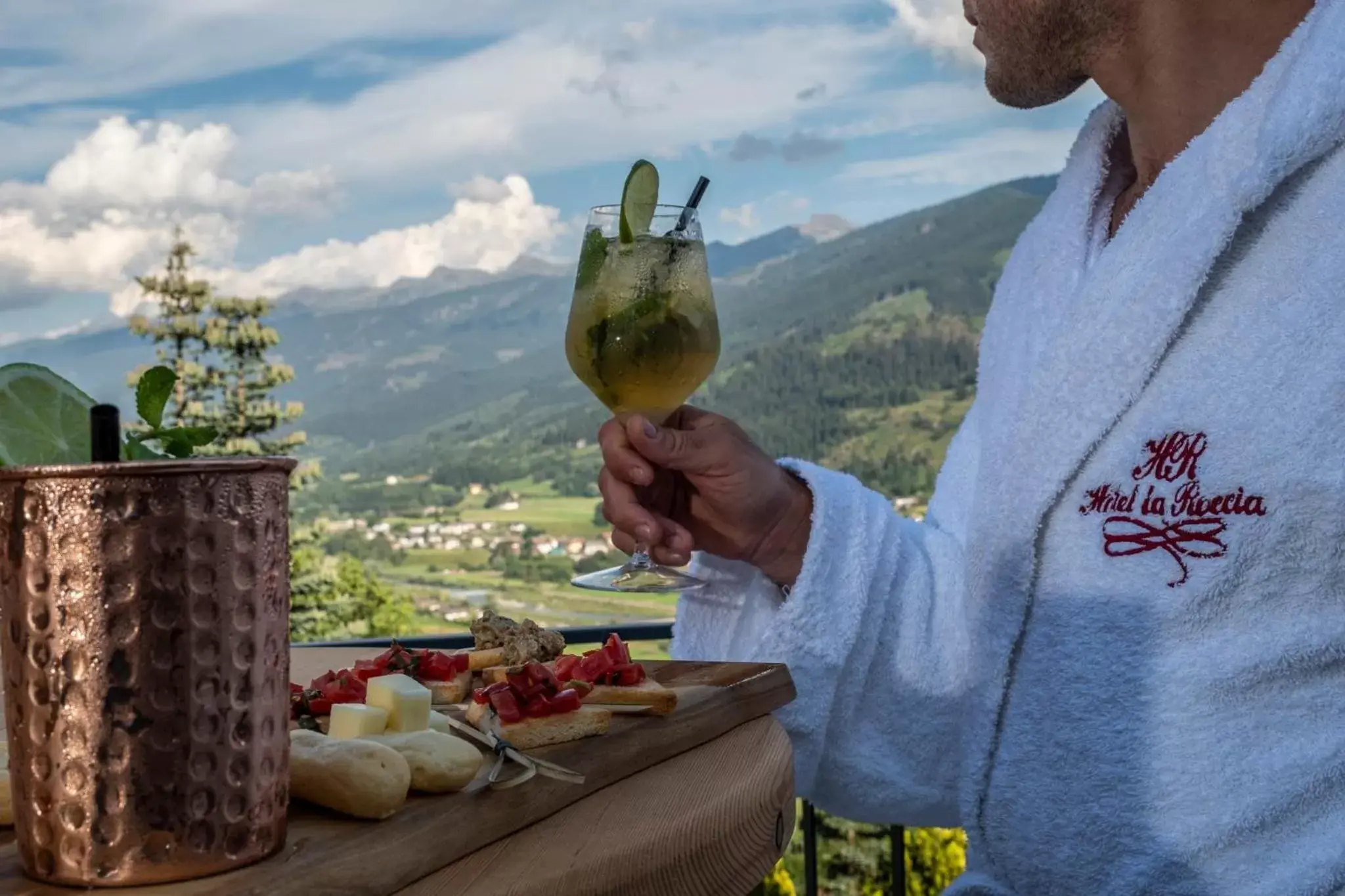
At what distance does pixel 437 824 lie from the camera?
710mm

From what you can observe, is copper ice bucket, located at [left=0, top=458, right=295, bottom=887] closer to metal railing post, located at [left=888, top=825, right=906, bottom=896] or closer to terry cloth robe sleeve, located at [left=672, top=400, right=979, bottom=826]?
terry cloth robe sleeve, located at [left=672, top=400, right=979, bottom=826]

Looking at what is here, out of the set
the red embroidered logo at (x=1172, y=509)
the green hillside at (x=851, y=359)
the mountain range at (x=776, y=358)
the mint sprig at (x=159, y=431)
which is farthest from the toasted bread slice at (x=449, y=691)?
the green hillside at (x=851, y=359)

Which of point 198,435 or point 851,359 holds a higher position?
→ point 851,359

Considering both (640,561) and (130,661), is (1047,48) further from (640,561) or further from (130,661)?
(130,661)

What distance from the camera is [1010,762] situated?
4.84ft

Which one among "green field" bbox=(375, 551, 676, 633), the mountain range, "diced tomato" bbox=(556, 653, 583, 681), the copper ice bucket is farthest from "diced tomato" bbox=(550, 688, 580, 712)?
"green field" bbox=(375, 551, 676, 633)

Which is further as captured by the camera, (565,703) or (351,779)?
(565,703)

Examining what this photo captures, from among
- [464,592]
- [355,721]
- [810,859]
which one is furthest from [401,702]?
[464,592]

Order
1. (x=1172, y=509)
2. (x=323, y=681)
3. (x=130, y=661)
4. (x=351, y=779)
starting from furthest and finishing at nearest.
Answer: (x=1172, y=509)
(x=323, y=681)
(x=351, y=779)
(x=130, y=661)

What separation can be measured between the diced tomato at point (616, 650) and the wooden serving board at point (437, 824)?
6cm

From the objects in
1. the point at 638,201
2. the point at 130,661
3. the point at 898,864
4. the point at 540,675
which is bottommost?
the point at 898,864

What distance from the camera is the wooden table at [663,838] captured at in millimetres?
726

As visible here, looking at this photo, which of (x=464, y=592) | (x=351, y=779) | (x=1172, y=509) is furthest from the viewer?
(x=464, y=592)

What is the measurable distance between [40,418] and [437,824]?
1.01 feet
